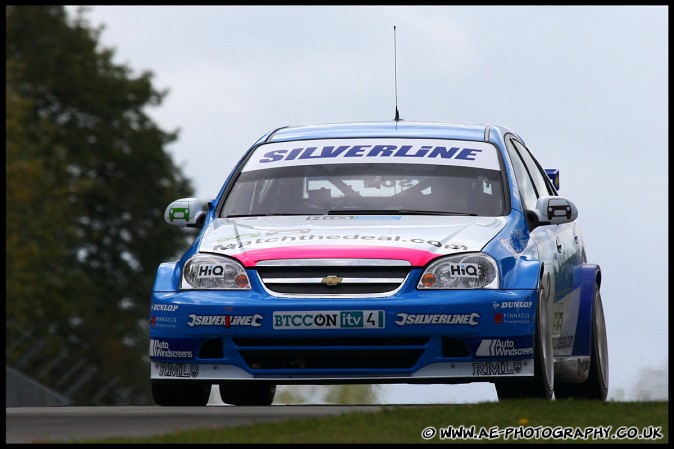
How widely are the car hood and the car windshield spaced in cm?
24

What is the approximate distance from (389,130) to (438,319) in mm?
2539

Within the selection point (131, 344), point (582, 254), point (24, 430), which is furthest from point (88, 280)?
point (24, 430)

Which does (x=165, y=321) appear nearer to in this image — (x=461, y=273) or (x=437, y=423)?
(x=461, y=273)

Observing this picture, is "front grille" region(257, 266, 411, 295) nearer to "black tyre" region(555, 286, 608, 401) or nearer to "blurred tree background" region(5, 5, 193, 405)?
"black tyre" region(555, 286, 608, 401)

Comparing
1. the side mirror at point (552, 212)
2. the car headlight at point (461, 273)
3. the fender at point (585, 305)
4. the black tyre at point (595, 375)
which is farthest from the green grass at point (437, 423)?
A: the black tyre at point (595, 375)

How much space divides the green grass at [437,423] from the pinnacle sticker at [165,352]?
138cm

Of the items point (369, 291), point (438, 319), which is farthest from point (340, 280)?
point (438, 319)

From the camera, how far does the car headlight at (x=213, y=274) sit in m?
11.4

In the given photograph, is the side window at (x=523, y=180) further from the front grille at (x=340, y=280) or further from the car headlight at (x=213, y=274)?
the car headlight at (x=213, y=274)

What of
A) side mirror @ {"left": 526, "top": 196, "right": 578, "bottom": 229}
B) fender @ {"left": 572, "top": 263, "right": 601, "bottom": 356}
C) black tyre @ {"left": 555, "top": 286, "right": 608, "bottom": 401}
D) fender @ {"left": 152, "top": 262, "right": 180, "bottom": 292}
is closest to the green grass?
fender @ {"left": 152, "top": 262, "right": 180, "bottom": 292}

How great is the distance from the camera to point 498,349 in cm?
1123

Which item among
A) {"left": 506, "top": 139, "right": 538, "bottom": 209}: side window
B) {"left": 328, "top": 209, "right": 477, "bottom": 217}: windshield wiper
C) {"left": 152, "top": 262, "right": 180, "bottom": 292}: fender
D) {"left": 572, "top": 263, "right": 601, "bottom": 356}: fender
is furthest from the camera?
{"left": 572, "top": 263, "right": 601, "bottom": 356}: fender

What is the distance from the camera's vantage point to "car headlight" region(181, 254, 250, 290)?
1138cm

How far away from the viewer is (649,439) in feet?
30.5
